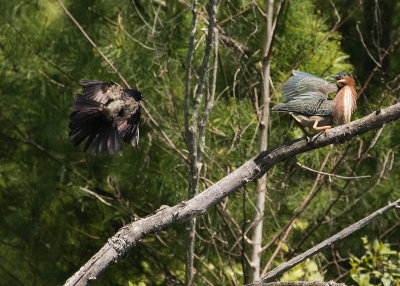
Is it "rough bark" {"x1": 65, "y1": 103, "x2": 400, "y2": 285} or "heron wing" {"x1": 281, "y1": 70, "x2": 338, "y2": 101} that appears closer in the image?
"rough bark" {"x1": 65, "y1": 103, "x2": 400, "y2": 285}

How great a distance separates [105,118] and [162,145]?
0.88 meters

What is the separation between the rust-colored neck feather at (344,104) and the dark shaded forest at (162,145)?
117 cm

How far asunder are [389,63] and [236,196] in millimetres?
1405

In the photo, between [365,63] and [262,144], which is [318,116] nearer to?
[262,144]

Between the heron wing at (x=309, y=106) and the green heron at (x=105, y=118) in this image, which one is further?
the green heron at (x=105, y=118)

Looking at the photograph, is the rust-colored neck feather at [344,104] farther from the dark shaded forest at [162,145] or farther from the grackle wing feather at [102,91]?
the dark shaded forest at [162,145]

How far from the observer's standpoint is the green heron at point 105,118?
2.63 meters

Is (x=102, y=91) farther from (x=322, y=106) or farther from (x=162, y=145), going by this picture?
(x=322, y=106)

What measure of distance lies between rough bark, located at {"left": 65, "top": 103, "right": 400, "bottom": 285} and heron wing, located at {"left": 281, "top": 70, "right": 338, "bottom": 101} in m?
0.32

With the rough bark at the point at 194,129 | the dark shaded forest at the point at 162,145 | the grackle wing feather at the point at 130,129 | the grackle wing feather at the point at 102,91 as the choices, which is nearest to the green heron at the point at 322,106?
the rough bark at the point at 194,129

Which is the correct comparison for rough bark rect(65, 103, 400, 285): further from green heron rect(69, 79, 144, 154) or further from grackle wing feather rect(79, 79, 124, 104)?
grackle wing feather rect(79, 79, 124, 104)

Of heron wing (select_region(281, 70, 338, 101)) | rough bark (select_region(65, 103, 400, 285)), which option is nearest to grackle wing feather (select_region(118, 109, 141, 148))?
heron wing (select_region(281, 70, 338, 101))

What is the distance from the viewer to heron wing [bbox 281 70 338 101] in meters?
2.18

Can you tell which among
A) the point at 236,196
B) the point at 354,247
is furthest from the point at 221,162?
the point at 354,247
